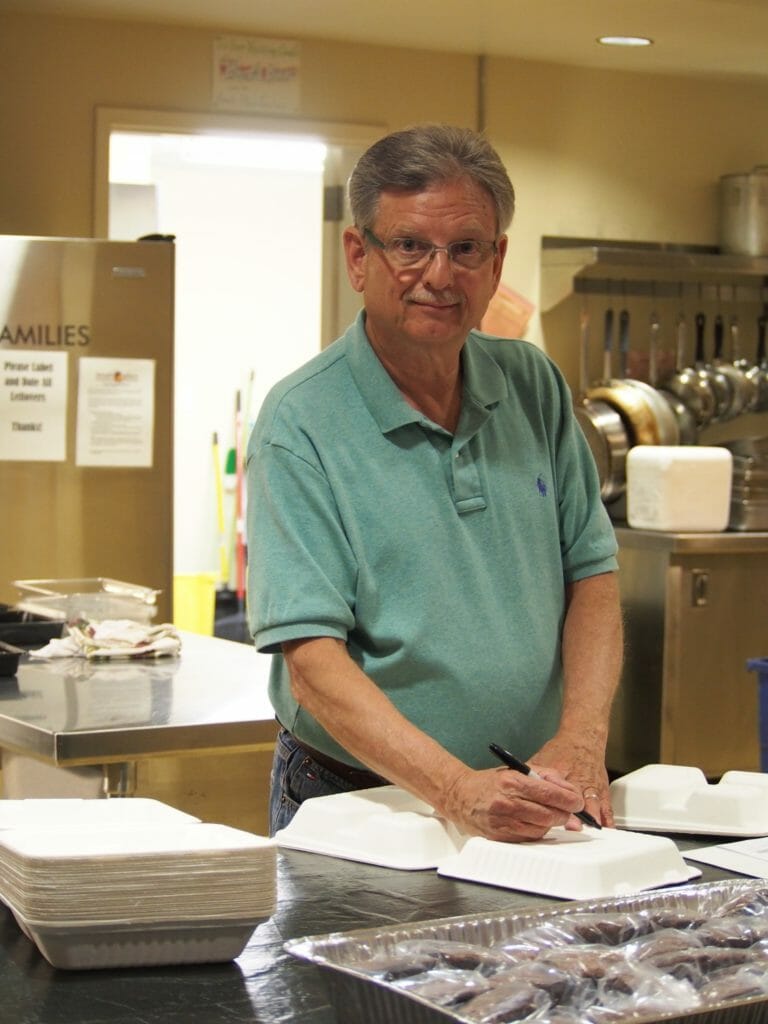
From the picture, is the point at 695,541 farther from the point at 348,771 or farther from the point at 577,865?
the point at 577,865

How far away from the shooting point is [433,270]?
175 cm

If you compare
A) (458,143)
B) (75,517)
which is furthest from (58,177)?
(458,143)

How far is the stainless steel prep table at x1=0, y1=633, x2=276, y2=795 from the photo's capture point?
7.70ft

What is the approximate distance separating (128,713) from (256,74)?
122 inches

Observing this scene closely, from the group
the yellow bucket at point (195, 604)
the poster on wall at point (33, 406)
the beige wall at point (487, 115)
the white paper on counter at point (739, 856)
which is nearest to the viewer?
the white paper on counter at point (739, 856)

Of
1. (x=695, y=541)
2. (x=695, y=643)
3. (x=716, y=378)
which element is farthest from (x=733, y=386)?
(x=695, y=643)

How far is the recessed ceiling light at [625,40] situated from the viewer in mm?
4980

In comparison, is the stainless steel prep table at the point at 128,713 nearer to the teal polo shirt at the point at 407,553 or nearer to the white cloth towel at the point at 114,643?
the white cloth towel at the point at 114,643

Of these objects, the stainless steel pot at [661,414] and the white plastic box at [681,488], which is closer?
the white plastic box at [681,488]

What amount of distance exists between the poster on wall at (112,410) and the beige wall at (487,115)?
655 millimetres

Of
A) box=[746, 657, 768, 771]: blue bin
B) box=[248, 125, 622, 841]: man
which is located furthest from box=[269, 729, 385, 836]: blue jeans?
box=[746, 657, 768, 771]: blue bin

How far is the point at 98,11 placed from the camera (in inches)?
186

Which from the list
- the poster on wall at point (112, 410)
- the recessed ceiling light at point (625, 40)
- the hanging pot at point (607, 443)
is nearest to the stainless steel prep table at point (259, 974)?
the poster on wall at point (112, 410)

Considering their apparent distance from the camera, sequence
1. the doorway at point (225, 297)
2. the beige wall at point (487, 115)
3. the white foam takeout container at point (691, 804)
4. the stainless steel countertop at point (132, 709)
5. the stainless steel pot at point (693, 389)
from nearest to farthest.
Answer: the white foam takeout container at point (691, 804), the stainless steel countertop at point (132, 709), the beige wall at point (487, 115), the stainless steel pot at point (693, 389), the doorway at point (225, 297)
